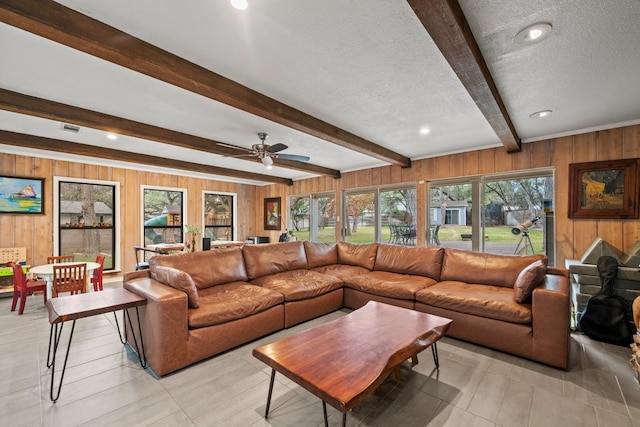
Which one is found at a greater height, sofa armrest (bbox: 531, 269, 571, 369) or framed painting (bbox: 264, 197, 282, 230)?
framed painting (bbox: 264, 197, 282, 230)

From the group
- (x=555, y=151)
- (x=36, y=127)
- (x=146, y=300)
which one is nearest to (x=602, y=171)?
(x=555, y=151)

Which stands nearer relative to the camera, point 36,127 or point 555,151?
→ point 36,127

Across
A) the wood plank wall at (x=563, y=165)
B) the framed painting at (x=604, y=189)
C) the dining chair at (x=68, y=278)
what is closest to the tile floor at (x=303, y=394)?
the dining chair at (x=68, y=278)

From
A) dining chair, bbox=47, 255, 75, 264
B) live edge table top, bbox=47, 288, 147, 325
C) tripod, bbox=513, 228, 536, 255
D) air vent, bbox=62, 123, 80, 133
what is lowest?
dining chair, bbox=47, 255, 75, 264

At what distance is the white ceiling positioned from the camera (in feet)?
5.23

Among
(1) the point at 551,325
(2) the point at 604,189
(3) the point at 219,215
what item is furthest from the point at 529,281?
(3) the point at 219,215

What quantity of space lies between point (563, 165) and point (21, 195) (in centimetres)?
874

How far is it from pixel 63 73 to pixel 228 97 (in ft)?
4.37

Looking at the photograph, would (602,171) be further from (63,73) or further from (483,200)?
(63,73)

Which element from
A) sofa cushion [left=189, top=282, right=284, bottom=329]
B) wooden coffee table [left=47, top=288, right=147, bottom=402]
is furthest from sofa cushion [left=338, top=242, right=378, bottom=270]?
wooden coffee table [left=47, top=288, right=147, bottom=402]

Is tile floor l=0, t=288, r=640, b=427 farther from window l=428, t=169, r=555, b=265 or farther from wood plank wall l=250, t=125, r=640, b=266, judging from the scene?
window l=428, t=169, r=555, b=265

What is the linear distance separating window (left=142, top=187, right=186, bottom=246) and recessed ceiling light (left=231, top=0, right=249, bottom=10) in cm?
600

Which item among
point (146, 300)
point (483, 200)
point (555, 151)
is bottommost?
point (146, 300)

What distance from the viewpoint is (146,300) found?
229cm
